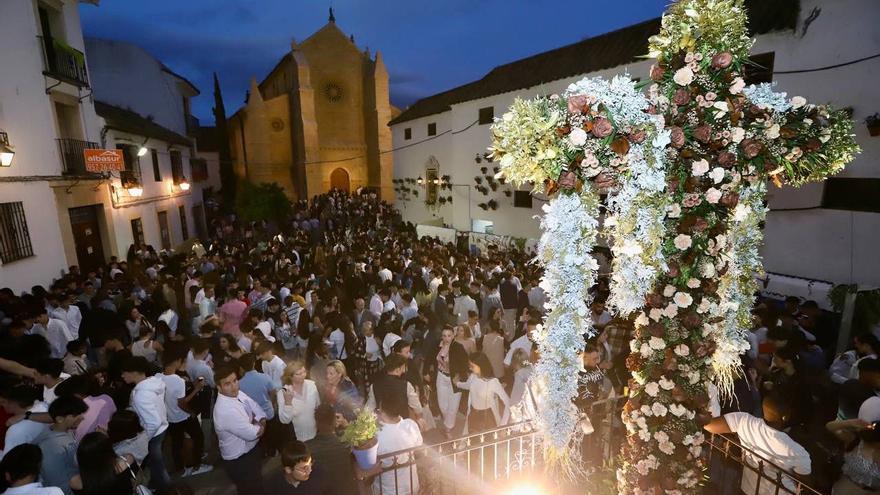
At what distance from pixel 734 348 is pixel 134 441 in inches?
238

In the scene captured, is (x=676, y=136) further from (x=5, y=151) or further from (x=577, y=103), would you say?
(x=5, y=151)

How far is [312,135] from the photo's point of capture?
101ft

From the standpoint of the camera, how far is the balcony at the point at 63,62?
11.0 m

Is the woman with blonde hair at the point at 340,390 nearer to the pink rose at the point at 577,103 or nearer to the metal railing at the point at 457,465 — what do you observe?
the metal railing at the point at 457,465

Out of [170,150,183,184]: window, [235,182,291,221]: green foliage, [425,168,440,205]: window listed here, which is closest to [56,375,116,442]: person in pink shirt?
[235,182,291,221]: green foliage

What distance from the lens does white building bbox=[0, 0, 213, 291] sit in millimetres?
9617

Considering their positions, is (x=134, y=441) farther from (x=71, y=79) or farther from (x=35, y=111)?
(x=71, y=79)

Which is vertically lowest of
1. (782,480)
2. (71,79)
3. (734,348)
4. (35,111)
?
(782,480)

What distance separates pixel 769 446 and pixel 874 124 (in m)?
7.74

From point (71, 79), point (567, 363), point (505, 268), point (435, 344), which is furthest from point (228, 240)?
point (567, 363)

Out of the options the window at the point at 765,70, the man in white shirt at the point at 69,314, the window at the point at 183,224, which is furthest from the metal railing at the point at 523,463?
the window at the point at 183,224

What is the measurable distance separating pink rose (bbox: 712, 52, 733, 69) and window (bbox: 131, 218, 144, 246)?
1895 cm

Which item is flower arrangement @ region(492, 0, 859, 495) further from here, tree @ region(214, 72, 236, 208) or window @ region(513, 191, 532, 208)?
tree @ region(214, 72, 236, 208)

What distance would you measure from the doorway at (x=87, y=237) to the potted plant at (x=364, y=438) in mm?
13168
